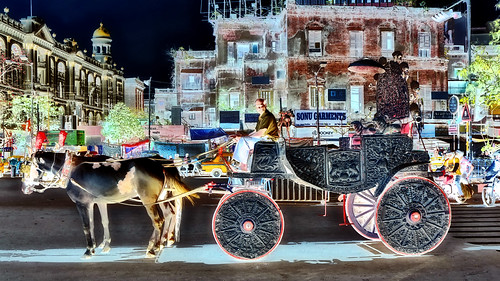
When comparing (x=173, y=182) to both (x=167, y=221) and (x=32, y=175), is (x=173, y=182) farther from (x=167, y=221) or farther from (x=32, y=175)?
(x=32, y=175)

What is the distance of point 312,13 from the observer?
3738 cm

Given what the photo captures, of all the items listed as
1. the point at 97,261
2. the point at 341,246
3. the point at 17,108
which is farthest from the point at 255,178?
the point at 17,108

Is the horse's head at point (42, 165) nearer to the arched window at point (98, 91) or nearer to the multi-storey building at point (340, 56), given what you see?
the multi-storey building at point (340, 56)

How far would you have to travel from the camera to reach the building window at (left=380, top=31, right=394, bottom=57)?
125 feet

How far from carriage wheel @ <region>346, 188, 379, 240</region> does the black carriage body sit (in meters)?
1.06

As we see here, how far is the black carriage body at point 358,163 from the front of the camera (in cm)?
797

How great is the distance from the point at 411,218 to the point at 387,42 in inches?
1285

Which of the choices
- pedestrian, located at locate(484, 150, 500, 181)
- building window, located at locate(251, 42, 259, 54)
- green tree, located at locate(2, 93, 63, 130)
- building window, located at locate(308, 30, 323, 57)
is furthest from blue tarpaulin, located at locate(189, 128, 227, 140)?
pedestrian, located at locate(484, 150, 500, 181)

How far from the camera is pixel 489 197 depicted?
48.0 feet

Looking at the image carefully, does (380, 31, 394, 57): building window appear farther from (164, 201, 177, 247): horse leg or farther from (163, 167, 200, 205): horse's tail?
(164, 201, 177, 247): horse leg

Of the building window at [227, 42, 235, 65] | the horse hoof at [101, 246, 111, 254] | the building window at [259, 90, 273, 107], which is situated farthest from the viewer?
the building window at [227, 42, 235, 65]

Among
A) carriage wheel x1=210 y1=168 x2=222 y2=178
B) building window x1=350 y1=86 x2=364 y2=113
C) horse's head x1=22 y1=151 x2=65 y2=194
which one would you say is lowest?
carriage wheel x1=210 y1=168 x2=222 y2=178

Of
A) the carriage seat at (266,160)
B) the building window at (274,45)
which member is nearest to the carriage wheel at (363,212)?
the carriage seat at (266,160)

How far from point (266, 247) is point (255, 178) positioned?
1.16 metres
